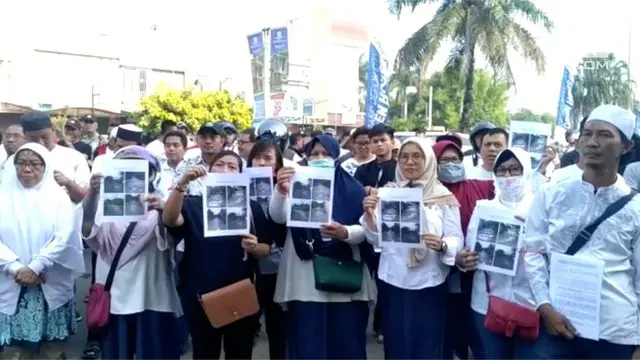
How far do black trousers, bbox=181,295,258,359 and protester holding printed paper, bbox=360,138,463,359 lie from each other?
35.9 inches

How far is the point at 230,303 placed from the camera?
4.16 m

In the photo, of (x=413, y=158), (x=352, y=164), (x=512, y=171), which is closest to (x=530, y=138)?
(x=512, y=171)

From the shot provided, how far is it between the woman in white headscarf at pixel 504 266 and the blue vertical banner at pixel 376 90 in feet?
20.6

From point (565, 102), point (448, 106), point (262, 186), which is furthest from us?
point (448, 106)

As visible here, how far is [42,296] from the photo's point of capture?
4762mm

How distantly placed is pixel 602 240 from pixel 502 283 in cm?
103

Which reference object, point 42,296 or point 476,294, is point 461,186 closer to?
point 476,294

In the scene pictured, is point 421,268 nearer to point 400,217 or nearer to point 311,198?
point 400,217

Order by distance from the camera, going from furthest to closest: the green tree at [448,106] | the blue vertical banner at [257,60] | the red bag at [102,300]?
the green tree at [448,106] → the blue vertical banner at [257,60] → the red bag at [102,300]

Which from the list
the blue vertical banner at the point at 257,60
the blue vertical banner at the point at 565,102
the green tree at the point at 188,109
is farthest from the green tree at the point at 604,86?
the blue vertical banner at the point at 565,102

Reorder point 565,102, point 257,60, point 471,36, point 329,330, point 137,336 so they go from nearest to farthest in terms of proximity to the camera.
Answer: point 329,330, point 137,336, point 565,102, point 257,60, point 471,36

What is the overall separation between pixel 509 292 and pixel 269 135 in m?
3.38

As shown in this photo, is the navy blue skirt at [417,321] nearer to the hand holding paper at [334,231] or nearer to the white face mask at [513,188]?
the hand holding paper at [334,231]

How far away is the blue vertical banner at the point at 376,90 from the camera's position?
10.7 m
